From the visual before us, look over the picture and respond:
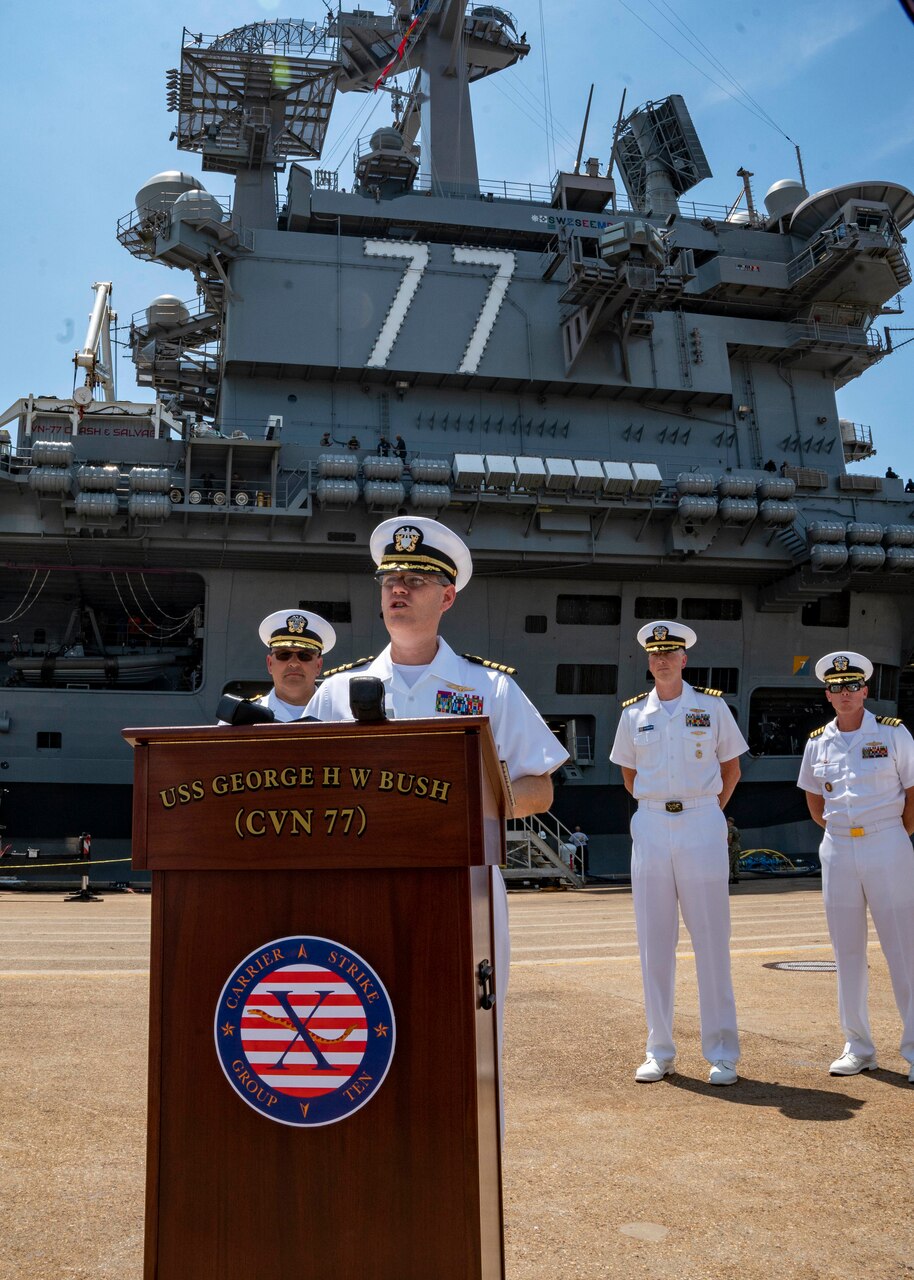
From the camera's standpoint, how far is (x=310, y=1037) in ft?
5.84

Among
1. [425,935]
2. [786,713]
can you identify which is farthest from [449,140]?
[425,935]

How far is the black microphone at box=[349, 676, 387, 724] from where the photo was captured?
1.85 metres

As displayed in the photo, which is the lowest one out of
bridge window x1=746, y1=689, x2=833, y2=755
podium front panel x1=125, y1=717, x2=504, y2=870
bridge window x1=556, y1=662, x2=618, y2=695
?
podium front panel x1=125, y1=717, x2=504, y2=870

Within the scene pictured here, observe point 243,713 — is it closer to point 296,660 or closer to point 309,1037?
point 309,1037

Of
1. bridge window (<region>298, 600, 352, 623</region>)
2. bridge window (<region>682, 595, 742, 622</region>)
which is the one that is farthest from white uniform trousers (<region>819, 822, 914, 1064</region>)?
bridge window (<region>682, 595, 742, 622</region>)

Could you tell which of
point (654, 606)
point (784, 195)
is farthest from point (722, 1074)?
point (784, 195)

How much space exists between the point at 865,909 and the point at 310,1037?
4.31 m

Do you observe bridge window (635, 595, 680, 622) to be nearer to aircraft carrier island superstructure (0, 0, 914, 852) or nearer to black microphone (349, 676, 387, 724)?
aircraft carrier island superstructure (0, 0, 914, 852)

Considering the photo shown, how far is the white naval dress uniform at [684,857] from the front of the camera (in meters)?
4.93

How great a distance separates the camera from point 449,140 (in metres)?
27.8

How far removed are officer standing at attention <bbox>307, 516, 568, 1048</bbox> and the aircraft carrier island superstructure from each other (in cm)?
1734

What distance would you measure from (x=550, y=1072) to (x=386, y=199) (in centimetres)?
2378

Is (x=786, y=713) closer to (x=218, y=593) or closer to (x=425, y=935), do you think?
(x=218, y=593)

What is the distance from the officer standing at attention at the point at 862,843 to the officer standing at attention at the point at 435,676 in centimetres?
303
